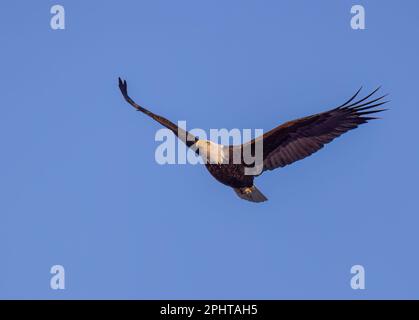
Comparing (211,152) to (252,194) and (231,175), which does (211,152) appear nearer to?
(231,175)

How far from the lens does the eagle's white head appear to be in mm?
11531

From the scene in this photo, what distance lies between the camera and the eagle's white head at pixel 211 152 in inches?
454

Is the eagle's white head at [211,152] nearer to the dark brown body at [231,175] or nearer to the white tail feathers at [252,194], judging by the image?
the dark brown body at [231,175]

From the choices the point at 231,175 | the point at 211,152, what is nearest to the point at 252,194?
the point at 231,175

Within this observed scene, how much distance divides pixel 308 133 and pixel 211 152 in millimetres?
1424

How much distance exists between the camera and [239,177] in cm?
1173

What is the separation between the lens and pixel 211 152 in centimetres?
1156

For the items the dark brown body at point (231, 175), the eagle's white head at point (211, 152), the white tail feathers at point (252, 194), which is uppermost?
the eagle's white head at point (211, 152)

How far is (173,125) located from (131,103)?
0.80 meters

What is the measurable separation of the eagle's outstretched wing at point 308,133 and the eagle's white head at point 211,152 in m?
0.42

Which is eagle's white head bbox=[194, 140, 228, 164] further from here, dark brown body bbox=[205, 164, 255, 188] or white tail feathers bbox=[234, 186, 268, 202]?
white tail feathers bbox=[234, 186, 268, 202]

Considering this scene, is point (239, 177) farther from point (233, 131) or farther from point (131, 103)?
point (131, 103)
